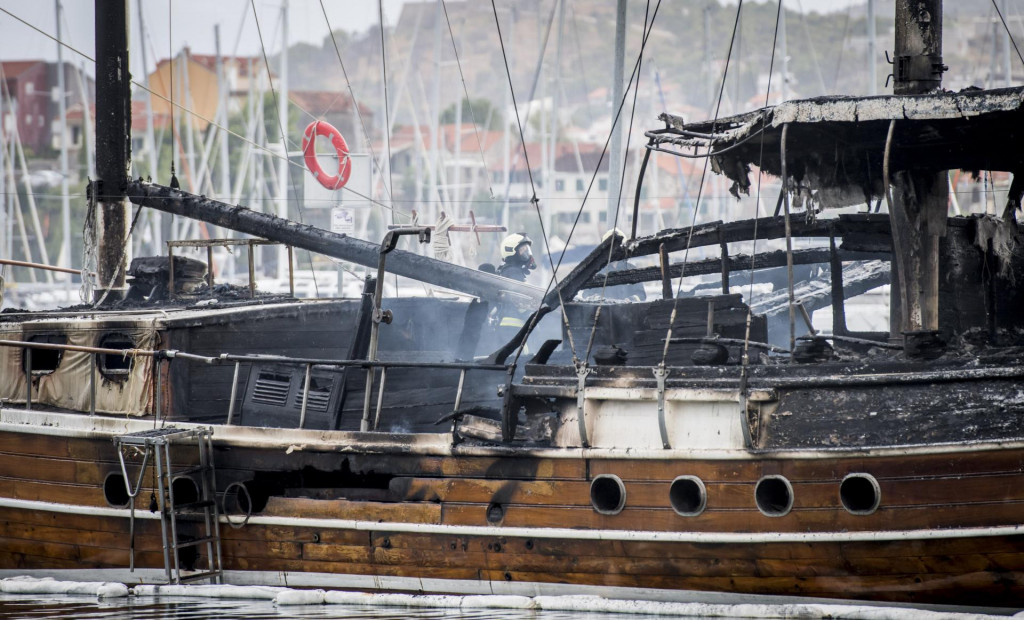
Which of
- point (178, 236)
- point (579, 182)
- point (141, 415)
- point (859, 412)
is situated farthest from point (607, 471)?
point (579, 182)

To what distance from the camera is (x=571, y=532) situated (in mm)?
8734

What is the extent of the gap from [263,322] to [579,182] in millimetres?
72262

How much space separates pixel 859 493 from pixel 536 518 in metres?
2.47

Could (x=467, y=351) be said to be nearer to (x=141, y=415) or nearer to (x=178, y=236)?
(x=141, y=415)

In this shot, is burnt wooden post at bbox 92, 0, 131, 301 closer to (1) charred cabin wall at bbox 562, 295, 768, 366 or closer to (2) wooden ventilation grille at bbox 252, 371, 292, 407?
(2) wooden ventilation grille at bbox 252, 371, 292, 407

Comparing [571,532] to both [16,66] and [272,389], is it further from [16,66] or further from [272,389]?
[16,66]

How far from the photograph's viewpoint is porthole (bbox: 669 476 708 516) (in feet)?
27.5

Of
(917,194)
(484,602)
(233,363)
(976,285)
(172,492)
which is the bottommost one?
(484,602)

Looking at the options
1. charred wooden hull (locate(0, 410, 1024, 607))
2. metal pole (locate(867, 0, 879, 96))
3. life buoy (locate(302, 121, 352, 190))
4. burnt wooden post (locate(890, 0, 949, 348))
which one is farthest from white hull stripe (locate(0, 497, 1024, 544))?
metal pole (locate(867, 0, 879, 96))

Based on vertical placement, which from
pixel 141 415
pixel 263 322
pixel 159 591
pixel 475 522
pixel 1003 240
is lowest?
pixel 159 591

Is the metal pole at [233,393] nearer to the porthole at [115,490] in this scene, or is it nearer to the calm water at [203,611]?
the porthole at [115,490]

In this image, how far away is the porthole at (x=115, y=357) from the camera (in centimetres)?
1048

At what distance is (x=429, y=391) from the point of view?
1045 centimetres

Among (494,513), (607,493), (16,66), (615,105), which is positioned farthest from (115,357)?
(16,66)
